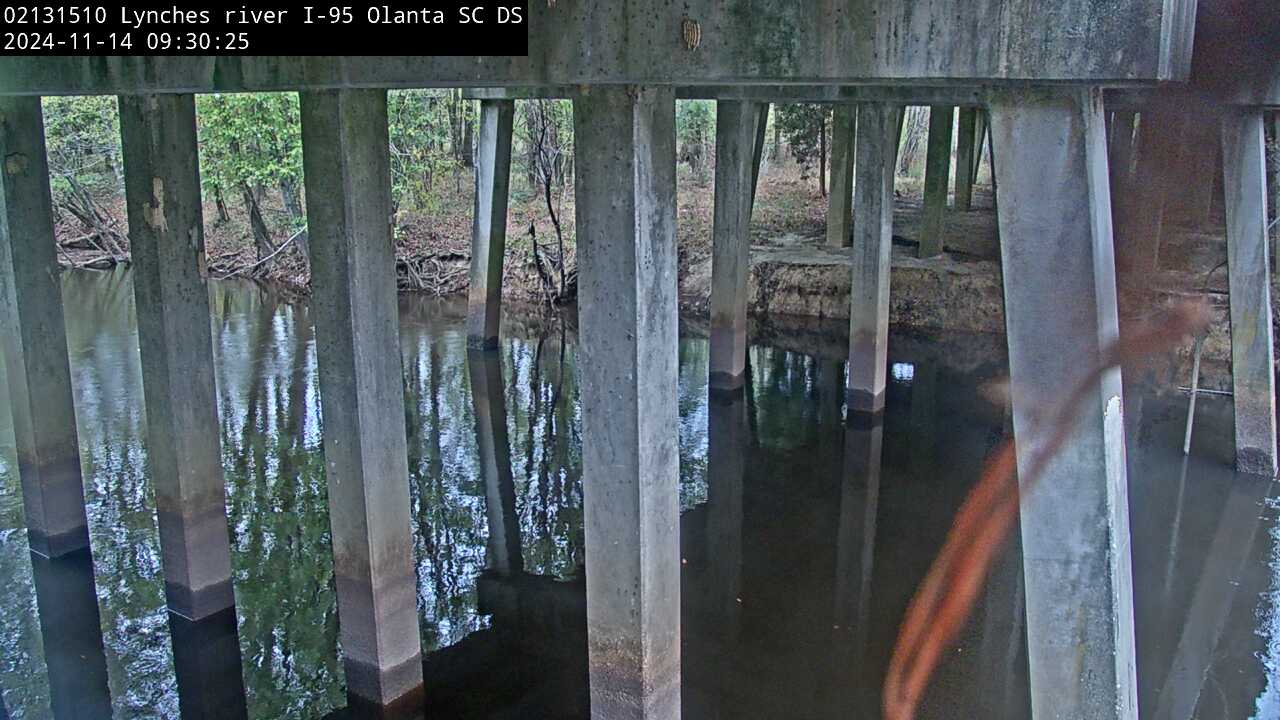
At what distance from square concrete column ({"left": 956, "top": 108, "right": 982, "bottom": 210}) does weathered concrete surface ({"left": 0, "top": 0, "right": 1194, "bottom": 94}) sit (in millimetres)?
19176

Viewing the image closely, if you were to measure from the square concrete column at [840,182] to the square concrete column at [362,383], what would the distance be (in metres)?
15.0

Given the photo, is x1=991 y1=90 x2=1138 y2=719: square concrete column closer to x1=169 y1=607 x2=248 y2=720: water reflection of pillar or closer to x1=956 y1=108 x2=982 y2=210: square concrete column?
x1=169 y1=607 x2=248 y2=720: water reflection of pillar

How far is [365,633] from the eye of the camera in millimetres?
6723

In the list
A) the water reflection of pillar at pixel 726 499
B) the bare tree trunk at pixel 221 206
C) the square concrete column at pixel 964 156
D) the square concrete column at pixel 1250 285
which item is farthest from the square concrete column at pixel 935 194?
the bare tree trunk at pixel 221 206

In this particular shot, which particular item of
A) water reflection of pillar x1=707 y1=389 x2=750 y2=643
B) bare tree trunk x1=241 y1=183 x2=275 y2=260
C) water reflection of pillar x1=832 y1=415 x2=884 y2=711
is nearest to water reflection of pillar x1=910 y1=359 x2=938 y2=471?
water reflection of pillar x1=832 y1=415 x2=884 y2=711

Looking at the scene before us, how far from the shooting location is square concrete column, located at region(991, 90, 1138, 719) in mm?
4109

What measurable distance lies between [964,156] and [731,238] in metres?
11.9

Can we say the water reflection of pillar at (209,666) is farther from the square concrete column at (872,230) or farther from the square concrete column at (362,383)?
the square concrete column at (872,230)

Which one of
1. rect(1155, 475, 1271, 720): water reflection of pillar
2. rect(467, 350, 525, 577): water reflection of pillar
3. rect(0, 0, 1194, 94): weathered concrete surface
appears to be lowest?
rect(1155, 475, 1271, 720): water reflection of pillar

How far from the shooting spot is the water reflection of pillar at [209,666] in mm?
7012

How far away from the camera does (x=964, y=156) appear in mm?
24062

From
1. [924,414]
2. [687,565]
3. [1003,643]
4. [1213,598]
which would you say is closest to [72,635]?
[687,565]

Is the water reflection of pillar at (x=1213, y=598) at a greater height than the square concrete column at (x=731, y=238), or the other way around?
the square concrete column at (x=731, y=238)

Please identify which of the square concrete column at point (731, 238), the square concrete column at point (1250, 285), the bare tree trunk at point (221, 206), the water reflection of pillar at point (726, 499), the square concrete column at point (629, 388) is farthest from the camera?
the bare tree trunk at point (221, 206)
